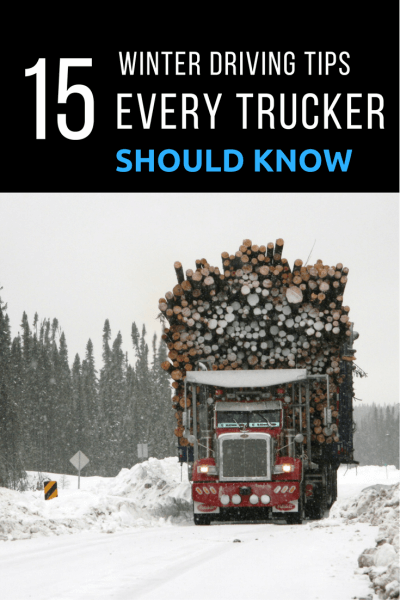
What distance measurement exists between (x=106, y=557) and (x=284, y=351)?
Result: 7767 millimetres

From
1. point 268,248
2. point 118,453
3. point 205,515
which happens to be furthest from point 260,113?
point 118,453

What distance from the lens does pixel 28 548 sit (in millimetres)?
10617

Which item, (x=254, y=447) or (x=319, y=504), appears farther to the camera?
(x=319, y=504)

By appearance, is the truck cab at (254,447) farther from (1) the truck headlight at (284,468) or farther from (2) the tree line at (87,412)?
(2) the tree line at (87,412)

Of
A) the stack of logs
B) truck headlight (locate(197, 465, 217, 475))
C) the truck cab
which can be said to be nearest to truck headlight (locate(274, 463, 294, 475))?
the truck cab

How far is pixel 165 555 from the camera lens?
9180 mm

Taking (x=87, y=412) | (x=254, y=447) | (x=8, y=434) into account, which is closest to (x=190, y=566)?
(x=254, y=447)

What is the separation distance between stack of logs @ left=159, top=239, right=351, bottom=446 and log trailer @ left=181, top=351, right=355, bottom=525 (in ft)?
1.94

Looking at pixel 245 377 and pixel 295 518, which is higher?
pixel 245 377

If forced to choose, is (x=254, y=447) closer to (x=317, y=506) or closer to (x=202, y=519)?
(x=202, y=519)

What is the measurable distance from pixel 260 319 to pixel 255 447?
275 cm

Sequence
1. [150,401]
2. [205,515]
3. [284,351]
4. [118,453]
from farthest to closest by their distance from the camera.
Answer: [150,401]
[118,453]
[284,351]
[205,515]

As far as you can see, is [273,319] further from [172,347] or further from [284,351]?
[172,347]

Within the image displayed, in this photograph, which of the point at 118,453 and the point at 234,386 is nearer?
the point at 234,386
